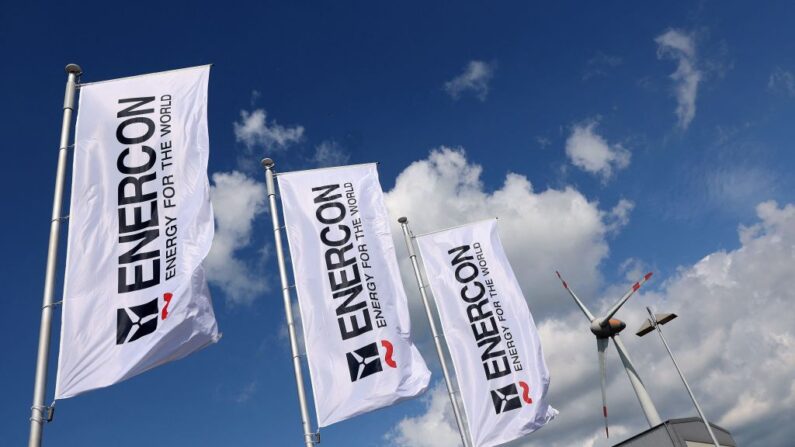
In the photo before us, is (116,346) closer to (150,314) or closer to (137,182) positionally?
(150,314)

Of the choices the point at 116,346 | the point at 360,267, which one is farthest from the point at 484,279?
the point at 116,346

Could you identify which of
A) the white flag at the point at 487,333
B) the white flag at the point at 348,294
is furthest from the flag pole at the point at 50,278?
the white flag at the point at 487,333

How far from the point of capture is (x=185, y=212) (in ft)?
48.2

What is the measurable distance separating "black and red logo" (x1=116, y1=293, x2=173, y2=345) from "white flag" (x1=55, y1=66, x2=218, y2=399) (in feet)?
0.07

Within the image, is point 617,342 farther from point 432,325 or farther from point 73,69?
point 73,69

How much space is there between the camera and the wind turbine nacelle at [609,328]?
160ft

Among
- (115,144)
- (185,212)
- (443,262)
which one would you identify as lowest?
(185,212)

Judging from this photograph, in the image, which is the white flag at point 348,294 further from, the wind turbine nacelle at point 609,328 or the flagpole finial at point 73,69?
the wind turbine nacelle at point 609,328

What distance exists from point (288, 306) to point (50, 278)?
820cm

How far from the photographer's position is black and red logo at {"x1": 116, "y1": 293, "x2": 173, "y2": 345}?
41.6ft

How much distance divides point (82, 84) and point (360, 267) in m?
9.71

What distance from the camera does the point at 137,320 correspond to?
1288cm

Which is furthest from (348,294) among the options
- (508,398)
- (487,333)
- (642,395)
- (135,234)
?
(642,395)

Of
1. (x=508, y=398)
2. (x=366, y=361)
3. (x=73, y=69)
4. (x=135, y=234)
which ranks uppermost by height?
(x=73, y=69)
